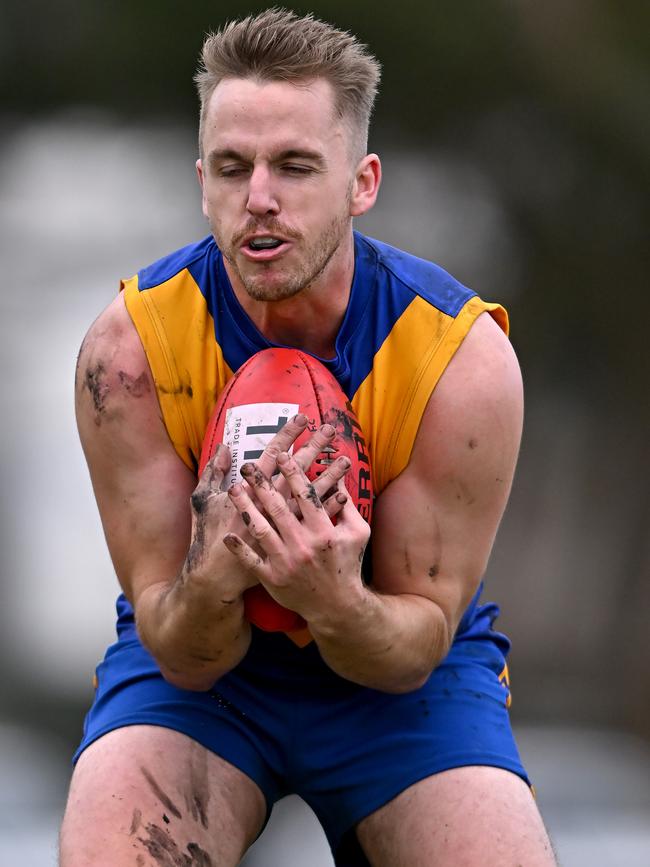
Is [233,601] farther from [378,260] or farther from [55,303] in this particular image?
[55,303]

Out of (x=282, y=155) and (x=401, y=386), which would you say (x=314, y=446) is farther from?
(x=282, y=155)

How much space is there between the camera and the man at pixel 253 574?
2.33 metres

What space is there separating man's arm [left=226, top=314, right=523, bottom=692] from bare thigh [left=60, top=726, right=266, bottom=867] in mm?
294

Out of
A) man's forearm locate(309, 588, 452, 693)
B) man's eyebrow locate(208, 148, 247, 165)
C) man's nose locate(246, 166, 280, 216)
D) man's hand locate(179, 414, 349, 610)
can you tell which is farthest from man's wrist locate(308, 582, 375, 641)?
man's eyebrow locate(208, 148, 247, 165)

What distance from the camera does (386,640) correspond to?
2318mm

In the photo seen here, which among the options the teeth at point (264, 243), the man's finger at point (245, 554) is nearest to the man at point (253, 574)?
the teeth at point (264, 243)

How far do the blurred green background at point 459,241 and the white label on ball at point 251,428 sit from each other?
2.53 m

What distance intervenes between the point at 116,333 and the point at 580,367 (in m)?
3.14

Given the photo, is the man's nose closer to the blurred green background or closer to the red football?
the red football

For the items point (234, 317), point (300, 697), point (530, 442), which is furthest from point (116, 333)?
point (530, 442)

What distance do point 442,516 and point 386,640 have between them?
25cm

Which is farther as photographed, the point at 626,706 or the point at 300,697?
the point at 626,706

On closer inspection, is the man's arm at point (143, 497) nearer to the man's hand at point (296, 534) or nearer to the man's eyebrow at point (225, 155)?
the man's hand at point (296, 534)

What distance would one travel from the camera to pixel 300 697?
8.43 ft
